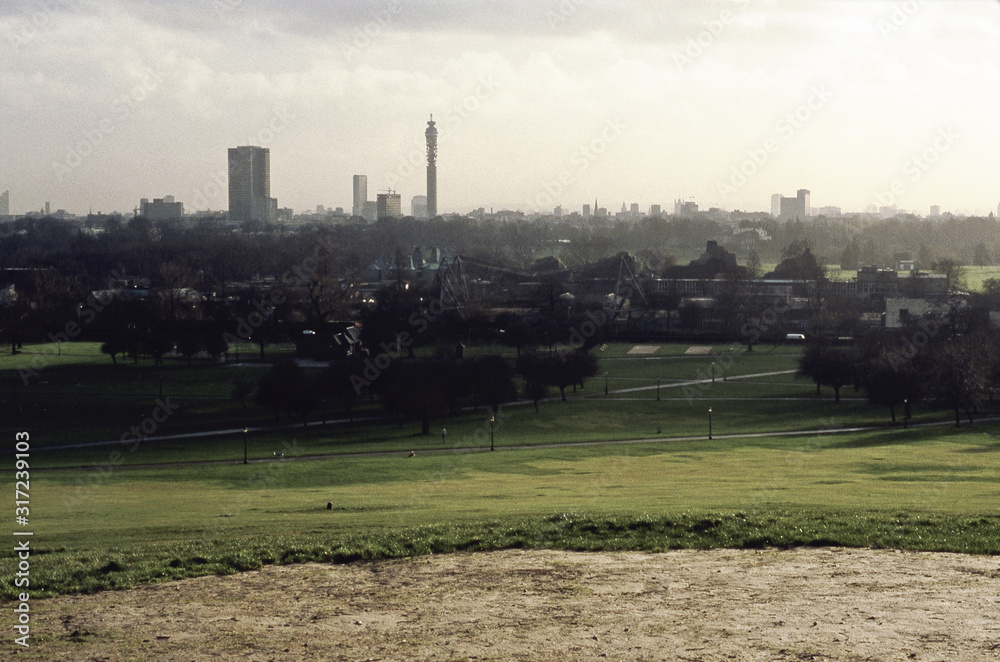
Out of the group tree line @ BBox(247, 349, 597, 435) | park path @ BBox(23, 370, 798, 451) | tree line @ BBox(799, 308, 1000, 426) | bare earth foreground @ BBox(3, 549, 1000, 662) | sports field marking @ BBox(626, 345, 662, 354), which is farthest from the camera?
sports field marking @ BBox(626, 345, 662, 354)

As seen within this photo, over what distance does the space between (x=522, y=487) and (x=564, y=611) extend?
47.4 feet

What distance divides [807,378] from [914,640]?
5439 centimetres

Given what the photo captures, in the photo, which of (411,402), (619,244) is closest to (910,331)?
(411,402)

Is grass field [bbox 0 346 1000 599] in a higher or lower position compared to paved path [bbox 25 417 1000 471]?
higher

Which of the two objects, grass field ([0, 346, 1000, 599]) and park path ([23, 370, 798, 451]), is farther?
park path ([23, 370, 798, 451])

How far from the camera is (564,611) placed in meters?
12.0

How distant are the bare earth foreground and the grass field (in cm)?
96

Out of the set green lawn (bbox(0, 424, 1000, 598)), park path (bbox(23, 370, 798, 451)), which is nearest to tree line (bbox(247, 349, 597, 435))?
park path (bbox(23, 370, 798, 451))

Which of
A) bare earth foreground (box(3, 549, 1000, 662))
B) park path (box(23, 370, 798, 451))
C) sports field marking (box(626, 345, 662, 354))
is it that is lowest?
park path (box(23, 370, 798, 451))

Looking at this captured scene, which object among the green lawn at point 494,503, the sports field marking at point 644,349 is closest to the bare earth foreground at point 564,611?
the green lawn at point 494,503

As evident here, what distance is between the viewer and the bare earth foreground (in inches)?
424

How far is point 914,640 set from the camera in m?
10.8

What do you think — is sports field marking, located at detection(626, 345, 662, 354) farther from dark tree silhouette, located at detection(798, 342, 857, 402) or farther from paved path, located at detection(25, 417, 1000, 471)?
paved path, located at detection(25, 417, 1000, 471)

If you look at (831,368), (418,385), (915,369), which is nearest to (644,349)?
(831,368)
